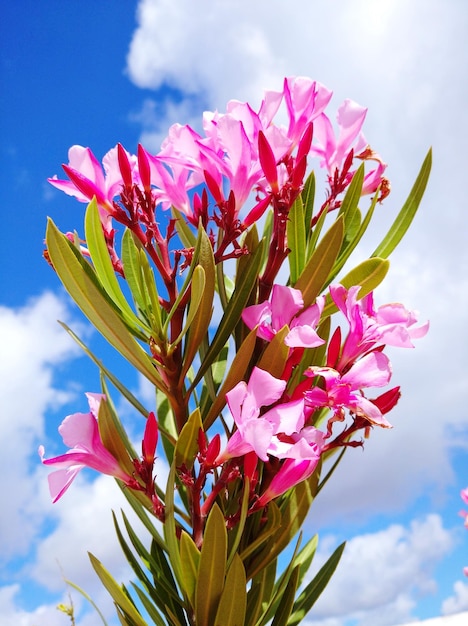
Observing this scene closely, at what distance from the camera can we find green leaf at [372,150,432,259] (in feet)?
4.45

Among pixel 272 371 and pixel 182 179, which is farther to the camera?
pixel 182 179

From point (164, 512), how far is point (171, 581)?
10.4 inches

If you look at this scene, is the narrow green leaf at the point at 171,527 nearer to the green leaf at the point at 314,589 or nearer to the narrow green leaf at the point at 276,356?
the narrow green leaf at the point at 276,356

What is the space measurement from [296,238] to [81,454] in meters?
0.56

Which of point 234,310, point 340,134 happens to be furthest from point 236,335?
point 340,134

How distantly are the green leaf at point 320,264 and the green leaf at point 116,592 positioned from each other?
0.62 m

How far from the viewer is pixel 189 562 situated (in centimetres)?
111

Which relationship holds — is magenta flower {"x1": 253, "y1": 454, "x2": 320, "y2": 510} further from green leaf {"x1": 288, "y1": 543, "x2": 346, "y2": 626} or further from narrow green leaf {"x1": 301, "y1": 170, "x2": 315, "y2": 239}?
narrow green leaf {"x1": 301, "y1": 170, "x2": 315, "y2": 239}

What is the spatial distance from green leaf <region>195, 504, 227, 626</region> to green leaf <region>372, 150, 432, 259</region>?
2.07ft

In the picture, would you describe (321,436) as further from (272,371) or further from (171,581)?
(171,581)

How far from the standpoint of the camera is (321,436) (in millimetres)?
1119

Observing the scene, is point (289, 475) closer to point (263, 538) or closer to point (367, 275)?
point (263, 538)

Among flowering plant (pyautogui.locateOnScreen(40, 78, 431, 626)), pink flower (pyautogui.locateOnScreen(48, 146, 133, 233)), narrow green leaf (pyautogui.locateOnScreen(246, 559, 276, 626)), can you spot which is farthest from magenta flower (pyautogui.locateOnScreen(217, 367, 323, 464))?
pink flower (pyautogui.locateOnScreen(48, 146, 133, 233))

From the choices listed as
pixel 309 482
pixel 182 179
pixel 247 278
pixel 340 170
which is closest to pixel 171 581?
pixel 309 482
